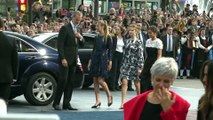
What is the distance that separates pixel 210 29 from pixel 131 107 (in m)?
21.6

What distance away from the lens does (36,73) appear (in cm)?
1403

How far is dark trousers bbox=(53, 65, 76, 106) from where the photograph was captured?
13.5 metres

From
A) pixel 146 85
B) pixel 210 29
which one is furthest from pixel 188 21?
pixel 146 85

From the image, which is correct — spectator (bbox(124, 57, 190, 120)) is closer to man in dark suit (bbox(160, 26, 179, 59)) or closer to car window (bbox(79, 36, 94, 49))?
car window (bbox(79, 36, 94, 49))

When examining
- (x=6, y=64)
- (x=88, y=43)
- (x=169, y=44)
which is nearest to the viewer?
(x=6, y=64)

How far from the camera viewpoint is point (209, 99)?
470 cm

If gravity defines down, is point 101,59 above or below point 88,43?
above

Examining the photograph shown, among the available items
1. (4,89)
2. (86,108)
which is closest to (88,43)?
(86,108)

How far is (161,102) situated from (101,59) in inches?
369

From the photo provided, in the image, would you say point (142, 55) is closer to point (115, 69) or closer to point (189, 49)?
point (115, 69)

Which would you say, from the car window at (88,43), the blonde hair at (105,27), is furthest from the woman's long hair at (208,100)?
the car window at (88,43)

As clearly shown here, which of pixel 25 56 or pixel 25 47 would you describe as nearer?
pixel 25 56

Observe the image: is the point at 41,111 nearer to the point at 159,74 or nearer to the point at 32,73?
the point at 32,73

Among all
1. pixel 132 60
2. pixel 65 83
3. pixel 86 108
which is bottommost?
pixel 86 108
